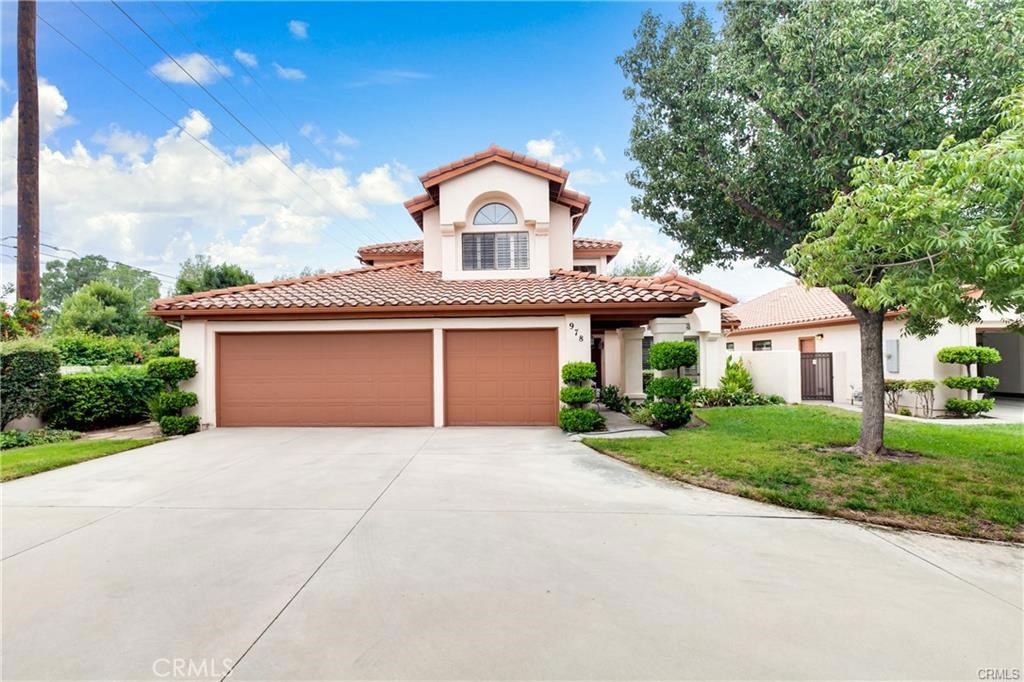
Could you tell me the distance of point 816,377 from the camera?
15219 mm

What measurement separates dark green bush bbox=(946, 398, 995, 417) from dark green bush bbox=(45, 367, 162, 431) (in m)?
20.7

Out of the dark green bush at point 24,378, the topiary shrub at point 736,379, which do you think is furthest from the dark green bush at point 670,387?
the dark green bush at point 24,378

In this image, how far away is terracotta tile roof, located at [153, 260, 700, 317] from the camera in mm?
9852

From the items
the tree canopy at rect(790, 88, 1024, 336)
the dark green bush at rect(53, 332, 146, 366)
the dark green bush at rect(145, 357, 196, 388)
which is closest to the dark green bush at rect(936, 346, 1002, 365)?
the tree canopy at rect(790, 88, 1024, 336)

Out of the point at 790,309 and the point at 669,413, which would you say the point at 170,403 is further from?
the point at 790,309

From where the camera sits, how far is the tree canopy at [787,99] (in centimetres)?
617

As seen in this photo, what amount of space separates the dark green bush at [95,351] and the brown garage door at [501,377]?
1304cm

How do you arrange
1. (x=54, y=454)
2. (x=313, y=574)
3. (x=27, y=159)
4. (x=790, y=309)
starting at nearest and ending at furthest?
(x=313, y=574), (x=54, y=454), (x=27, y=159), (x=790, y=309)

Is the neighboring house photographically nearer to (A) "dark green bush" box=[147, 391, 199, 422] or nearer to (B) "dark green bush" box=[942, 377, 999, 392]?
(B) "dark green bush" box=[942, 377, 999, 392]

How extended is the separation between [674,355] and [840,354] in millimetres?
8923

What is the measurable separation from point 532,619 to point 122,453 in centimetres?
879

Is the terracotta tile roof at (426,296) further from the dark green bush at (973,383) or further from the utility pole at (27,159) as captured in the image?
the dark green bush at (973,383)

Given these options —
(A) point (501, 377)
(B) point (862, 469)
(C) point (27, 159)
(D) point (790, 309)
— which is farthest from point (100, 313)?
(D) point (790, 309)

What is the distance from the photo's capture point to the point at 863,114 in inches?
252
